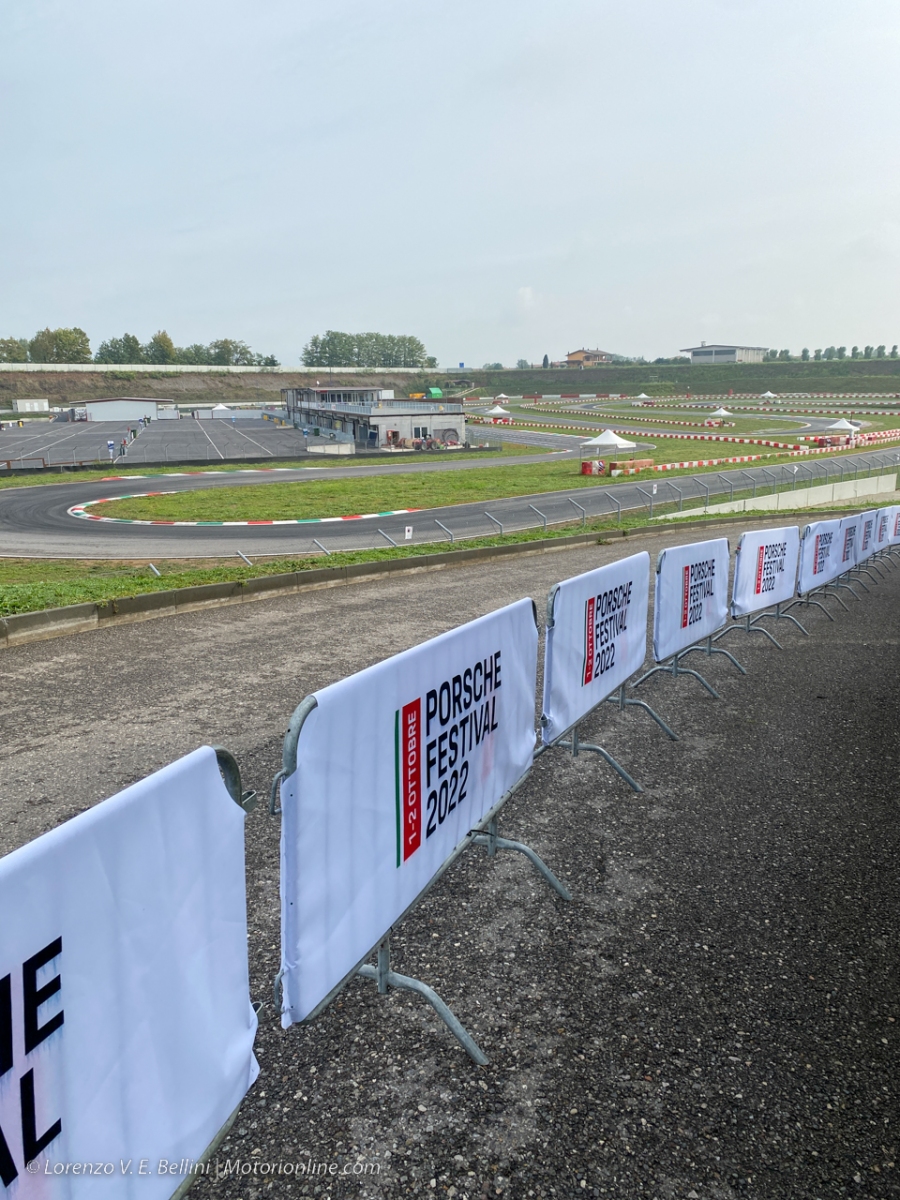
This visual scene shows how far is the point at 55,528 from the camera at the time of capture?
82.7 ft

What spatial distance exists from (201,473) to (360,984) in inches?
1642

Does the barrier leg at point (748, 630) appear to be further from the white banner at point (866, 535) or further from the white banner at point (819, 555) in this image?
the white banner at point (866, 535)

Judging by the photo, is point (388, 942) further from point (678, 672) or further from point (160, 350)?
point (160, 350)

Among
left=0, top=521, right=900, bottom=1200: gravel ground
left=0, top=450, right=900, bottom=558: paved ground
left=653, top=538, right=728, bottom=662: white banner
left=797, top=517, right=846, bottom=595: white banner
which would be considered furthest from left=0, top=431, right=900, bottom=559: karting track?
left=0, top=521, right=900, bottom=1200: gravel ground

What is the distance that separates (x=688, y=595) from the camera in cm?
925

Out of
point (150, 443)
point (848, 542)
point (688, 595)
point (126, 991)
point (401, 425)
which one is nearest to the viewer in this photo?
point (126, 991)

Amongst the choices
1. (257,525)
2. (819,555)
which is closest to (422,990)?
(819,555)

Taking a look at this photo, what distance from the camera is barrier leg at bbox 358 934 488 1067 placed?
3652mm

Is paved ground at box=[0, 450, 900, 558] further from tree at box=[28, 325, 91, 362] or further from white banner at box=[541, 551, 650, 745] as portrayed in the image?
tree at box=[28, 325, 91, 362]

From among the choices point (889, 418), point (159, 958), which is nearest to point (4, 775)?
point (159, 958)

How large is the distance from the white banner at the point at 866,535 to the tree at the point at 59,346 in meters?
199

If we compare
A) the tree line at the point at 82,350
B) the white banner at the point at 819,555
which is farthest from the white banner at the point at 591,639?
the tree line at the point at 82,350

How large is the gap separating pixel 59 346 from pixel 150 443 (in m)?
138

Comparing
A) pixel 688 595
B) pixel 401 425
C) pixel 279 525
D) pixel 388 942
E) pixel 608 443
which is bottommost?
pixel 279 525
